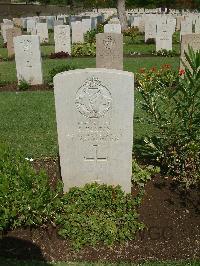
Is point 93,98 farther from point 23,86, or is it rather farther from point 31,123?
point 23,86

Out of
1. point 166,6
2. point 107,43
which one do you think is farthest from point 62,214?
point 166,6

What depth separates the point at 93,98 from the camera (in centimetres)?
460

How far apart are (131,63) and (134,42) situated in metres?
7.62

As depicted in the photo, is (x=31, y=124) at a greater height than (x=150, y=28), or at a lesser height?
lesser

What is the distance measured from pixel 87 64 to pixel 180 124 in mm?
11078

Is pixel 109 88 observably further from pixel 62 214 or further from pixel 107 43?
pixel 107 43

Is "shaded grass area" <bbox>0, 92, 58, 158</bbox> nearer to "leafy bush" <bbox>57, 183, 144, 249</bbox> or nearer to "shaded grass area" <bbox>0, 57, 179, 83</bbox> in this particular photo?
"leafy bush" <bbox>57, 183, 144, 249</bbox>

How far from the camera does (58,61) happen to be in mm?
17078

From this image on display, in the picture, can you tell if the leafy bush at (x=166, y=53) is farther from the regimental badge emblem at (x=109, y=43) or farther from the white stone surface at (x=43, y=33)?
the white stone surface at (x=43, y=33)

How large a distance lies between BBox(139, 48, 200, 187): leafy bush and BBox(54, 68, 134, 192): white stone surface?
2.58ft

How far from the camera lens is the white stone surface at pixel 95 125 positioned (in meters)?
4.54

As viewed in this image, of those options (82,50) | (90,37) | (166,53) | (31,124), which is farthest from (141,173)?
(90,37)

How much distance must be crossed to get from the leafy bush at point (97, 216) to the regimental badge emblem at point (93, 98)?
99 centimetres

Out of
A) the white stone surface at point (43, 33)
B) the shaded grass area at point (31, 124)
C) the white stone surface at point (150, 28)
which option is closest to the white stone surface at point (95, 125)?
the shaded grass area at point (31, 124)
